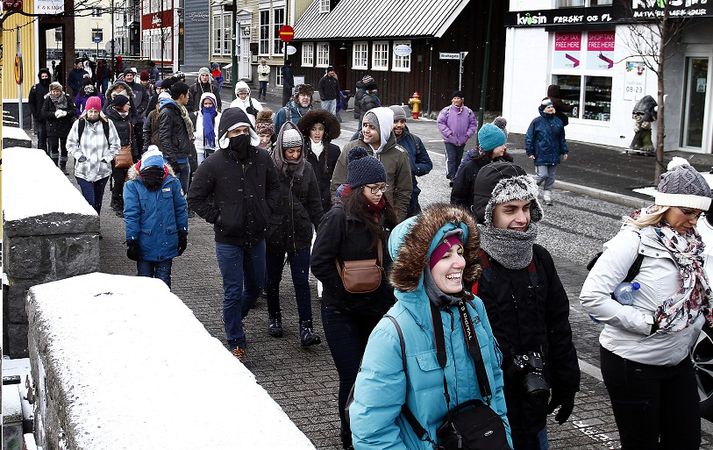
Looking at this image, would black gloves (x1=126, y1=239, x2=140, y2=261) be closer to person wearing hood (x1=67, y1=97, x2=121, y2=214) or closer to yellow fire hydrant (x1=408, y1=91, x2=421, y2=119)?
person wearing hood (x1=67, y1=97, x2=121, y2=214)

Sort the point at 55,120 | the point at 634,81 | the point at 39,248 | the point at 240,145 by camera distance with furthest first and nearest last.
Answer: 1. the point at 634,81
2. the point at 55,120
3. the point at 240,145
4. the point at 39,248

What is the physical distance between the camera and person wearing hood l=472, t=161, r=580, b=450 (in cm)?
439

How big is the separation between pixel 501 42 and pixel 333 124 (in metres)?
28.1

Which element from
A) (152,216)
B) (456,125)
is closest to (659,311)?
(152,216)

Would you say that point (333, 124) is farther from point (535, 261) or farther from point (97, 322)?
point (97, 322)

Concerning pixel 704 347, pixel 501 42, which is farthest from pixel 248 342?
pixel 501 42

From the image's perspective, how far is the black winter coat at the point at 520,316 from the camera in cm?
439

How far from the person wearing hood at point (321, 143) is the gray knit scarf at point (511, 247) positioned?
526 centimetres

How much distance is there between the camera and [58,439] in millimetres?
3150

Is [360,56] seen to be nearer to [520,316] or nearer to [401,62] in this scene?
[401,62]

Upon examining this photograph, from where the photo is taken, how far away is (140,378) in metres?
3.07

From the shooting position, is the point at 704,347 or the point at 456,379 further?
the point at 704,347

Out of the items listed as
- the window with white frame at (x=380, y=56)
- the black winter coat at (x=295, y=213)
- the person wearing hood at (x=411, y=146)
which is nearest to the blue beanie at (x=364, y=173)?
the black winter coat at (x=295, y=213)

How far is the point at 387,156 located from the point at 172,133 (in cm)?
551
